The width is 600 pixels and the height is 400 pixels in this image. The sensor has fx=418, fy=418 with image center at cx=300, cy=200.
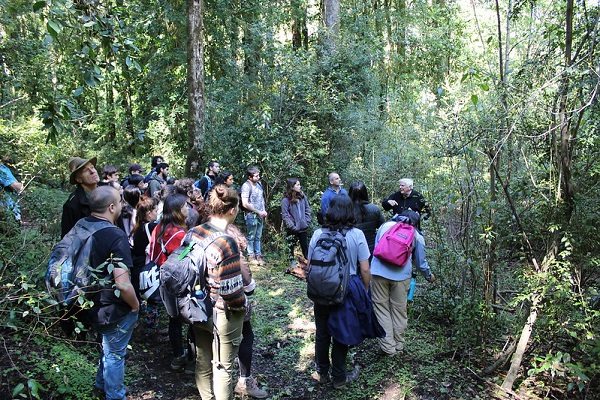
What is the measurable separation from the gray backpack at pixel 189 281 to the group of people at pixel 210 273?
0.25 feet

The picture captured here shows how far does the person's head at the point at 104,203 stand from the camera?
3.34 metres

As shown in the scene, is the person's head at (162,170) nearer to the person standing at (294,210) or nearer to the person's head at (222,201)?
the person standing at (294,210)

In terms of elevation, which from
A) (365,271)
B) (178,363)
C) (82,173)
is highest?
(82,173)

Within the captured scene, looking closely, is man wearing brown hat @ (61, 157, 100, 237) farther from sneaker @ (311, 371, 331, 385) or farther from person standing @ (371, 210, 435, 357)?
person standing @ (371, 210, 435, 357)

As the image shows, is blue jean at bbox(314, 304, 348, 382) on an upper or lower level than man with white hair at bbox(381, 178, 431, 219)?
lower

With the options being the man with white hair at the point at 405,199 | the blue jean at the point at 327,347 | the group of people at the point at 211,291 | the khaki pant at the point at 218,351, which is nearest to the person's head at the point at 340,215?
the blue jean at the point at 327,347

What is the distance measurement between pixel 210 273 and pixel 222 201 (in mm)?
563

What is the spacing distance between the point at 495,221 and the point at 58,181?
14.5 metres

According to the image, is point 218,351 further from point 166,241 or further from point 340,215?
point 340,215

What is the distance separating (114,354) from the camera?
343cm

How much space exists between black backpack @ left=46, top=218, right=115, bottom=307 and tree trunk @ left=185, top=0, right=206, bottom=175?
660 cm

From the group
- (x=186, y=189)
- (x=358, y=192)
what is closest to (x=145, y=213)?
(x=186, y=189)

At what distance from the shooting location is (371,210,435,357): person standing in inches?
189

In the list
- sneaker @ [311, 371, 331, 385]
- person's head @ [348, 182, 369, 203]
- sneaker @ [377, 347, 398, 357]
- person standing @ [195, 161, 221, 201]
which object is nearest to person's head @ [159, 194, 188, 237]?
sneaker @ [311, 371, 331, 385]
